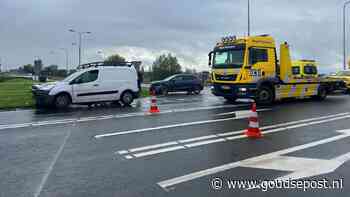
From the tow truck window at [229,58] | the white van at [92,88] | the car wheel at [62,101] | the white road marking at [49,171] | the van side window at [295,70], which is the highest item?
the tow truck window at [229,58]

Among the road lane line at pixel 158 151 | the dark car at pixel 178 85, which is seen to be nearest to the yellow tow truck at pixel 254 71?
the road lane line at pixel 158 151

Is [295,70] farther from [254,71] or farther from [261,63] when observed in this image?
[254,71]

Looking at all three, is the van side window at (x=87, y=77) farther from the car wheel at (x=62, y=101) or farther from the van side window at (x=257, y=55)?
the van side window at (x=257, y=55)

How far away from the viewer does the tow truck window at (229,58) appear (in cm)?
1563

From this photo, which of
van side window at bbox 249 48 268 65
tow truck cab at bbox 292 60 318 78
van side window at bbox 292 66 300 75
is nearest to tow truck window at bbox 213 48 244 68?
van side window at bbox 249 48 268 65

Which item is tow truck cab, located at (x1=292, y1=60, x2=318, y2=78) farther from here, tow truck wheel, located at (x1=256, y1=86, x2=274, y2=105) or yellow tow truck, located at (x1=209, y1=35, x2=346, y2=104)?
tow truck wheel, located at (x1=256, y1=86, x2=274, y2=105)

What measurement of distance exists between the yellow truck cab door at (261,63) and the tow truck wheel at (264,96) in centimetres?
60

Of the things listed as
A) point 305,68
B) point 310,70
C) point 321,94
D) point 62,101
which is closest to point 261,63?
point 305,68

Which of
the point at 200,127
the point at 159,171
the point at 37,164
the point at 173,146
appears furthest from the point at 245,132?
the point at 37,164

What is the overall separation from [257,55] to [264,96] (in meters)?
1.94

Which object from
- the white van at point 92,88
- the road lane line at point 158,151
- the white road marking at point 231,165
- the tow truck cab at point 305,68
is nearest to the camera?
the white road marking at point 231,165

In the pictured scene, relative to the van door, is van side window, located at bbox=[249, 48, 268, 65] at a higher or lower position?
higher

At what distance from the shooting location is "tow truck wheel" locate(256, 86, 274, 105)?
1594 cm

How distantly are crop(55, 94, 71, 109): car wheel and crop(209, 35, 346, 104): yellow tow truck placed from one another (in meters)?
6.95
